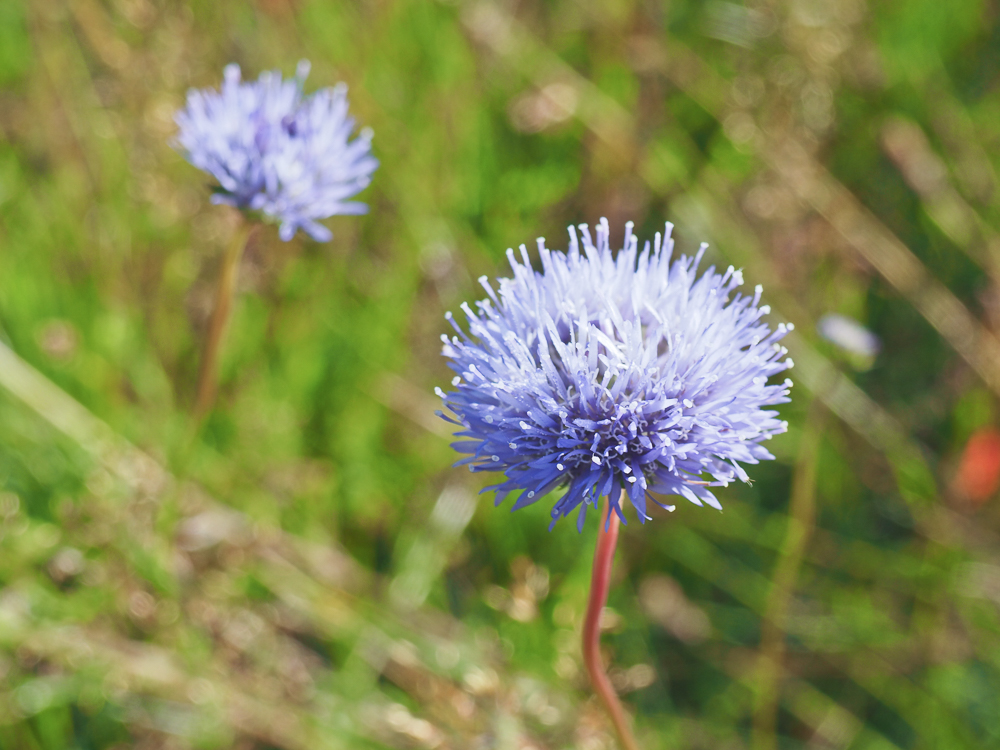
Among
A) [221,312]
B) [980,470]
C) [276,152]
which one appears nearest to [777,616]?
[980,470]

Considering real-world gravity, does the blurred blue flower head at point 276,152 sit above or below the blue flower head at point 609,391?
above

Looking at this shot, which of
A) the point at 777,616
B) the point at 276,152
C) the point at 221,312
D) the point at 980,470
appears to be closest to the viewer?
the point at 276,152

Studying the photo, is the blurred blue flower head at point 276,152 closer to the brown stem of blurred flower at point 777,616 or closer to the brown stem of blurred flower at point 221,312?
the brown stem of blurred flower at point 221,312

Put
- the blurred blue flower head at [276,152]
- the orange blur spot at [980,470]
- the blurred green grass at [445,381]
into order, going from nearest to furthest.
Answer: the blurred blue flower head at [276,152]
the blurred green grass at [445,381]
the orange blur spot at [980,470]

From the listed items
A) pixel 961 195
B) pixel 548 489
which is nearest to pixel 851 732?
pixel 548 489

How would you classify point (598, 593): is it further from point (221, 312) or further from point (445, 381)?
point (445, 381)

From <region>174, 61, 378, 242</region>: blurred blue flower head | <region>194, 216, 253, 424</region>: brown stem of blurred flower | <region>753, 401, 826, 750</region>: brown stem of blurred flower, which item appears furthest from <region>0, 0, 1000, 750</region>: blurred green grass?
<region>174, 61, 378, 242</region>: blurred blue flower head

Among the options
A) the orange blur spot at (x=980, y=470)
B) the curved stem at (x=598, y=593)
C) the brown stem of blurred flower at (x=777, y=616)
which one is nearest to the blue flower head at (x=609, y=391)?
the curved stem at (x=598, y=593)
